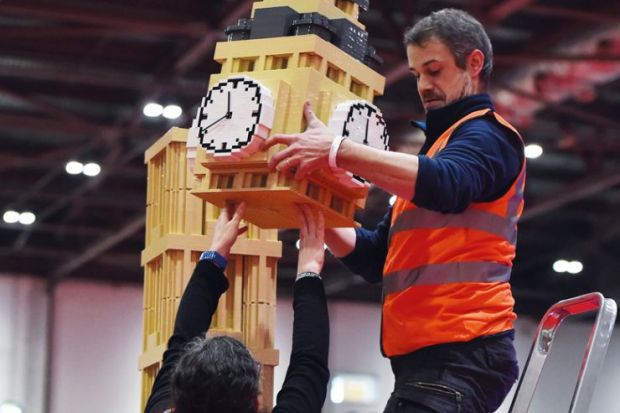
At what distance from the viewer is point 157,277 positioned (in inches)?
228

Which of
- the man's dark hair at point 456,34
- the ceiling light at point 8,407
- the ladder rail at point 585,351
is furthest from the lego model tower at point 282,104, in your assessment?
the ceiling light at point 8,407

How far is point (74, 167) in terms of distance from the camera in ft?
57.5

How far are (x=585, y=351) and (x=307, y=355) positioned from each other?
922 mm

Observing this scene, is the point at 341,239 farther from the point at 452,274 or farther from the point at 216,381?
the point at 216,381

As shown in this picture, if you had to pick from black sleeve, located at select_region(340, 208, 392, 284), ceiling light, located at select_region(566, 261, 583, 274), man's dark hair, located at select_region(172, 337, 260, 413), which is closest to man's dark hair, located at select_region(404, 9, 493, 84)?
black sleeve, located at select_region(340, 208, 392, 284)

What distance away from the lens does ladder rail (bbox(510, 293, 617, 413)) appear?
12.7 ft

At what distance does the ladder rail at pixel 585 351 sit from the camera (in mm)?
3877

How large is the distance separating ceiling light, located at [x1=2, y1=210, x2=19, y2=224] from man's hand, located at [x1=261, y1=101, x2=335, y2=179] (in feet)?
52.8

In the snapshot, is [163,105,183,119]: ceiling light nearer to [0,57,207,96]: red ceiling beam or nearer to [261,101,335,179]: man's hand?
[0,57,207,96]: red ceiling beam

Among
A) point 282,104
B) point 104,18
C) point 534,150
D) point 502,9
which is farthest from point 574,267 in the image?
point 282,104

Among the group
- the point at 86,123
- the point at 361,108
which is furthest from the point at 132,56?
the point at 361,108

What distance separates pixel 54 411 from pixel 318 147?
61.5 ft

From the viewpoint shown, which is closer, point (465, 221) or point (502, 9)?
point (465, 221)

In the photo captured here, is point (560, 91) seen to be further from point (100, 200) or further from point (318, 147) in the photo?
point (318, 147)
